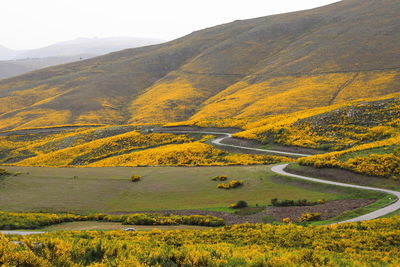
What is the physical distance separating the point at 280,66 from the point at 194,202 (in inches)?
4665

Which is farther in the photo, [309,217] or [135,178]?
Answer: [135,178]

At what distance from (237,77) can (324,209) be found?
125 meters

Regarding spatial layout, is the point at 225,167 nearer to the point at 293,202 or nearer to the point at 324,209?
the point at 293,202

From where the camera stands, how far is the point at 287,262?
977cm

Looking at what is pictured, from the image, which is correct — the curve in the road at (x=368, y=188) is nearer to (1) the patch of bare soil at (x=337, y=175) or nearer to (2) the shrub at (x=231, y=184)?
(1) the patch of bare soil at (x=337, y=175)

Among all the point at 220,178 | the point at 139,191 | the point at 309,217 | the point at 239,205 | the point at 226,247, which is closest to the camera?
the point at 226,247

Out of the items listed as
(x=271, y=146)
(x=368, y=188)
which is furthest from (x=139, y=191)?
(x=271, y=146)

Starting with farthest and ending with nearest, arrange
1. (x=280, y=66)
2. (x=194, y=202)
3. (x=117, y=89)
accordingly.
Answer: (x=117, y=89) → (x=280, y=66) → (x=194, y=202)

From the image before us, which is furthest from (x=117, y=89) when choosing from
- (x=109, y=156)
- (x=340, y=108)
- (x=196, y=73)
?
(x=340, y=108)

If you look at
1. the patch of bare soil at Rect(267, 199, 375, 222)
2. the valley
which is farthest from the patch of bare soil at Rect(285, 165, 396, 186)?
the patch of bare soil at Rect(267, 199, 375, 222)

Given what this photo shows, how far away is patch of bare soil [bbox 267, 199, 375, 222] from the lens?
66.9 ft

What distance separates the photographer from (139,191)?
29141 millimetres

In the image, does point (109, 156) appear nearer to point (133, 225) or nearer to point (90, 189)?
point (90, 189)

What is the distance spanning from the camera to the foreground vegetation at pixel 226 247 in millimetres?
9202
